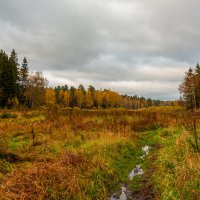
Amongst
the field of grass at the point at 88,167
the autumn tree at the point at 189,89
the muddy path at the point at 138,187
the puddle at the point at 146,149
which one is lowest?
the muddy path at the point at 138,187

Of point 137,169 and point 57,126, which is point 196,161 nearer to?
point 137,169

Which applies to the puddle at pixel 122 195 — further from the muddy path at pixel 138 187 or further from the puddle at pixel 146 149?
the puddle at pixel 146 149

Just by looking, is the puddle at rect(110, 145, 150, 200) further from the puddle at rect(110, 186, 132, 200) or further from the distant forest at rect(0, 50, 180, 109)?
the distant forest at rect(0, 50, 180, 109)

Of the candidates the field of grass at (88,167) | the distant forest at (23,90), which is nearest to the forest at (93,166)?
the field of grass at (88,167)

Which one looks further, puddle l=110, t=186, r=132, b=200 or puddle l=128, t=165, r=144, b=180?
puddle l=128, t=165, r=144, b=180

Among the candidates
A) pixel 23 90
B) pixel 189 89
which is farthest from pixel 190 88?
pixel 23 90

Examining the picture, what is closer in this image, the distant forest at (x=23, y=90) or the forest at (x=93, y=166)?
the forest at (x=93, y=166)

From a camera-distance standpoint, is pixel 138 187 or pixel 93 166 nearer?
pixel 138 187

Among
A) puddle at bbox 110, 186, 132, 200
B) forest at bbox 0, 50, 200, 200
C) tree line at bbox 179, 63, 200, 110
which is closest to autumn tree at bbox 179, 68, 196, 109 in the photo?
tree line at bbox 179, 63, 200, 110

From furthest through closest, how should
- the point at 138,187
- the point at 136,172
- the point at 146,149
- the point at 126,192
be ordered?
the point at 146,149
the point at 136,172
the point at 138,187
the point at 126,192

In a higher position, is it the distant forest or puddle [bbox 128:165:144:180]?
the distant forest

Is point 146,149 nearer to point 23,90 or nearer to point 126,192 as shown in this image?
point 126,192

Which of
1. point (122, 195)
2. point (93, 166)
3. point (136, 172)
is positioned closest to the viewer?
point (122, 195)

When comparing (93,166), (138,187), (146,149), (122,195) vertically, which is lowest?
(122,195)
